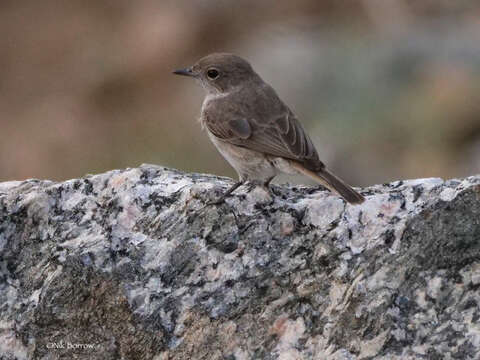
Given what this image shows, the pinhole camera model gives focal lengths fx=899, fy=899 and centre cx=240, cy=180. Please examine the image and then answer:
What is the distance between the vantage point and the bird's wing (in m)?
6.73

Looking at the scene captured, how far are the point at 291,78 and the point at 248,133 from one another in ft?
26.1

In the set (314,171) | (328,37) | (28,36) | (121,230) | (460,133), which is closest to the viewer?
(121,230)

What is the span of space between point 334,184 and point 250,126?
70.1 inches

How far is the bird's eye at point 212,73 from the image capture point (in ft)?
26.7

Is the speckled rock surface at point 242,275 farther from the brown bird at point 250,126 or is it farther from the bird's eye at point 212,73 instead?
the bird's eye at point 212,73

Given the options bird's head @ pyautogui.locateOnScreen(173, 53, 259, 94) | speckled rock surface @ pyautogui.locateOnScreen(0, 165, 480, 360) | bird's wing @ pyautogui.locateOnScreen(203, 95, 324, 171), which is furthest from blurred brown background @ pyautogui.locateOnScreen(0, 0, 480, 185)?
speckled rock surface @ pyautogui.locateOnScreen(0, 165, 480, 360)

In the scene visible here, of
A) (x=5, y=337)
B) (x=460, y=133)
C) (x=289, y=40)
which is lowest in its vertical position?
(x=5, y=337)

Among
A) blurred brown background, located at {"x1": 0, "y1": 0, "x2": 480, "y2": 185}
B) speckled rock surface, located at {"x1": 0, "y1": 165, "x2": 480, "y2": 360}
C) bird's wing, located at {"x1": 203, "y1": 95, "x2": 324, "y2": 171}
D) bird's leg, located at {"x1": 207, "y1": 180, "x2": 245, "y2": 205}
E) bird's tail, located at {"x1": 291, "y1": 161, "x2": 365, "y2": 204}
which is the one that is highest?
blurred brown background, located at {"x1": 0, "y1": 0, "x2": 480, "y2": 185}

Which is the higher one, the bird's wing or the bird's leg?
the bird's wing

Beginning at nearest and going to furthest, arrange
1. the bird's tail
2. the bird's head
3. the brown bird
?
1. the bird's tail
2. the brown bird
3. the bird's head

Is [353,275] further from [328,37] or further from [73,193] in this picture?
[328,37]

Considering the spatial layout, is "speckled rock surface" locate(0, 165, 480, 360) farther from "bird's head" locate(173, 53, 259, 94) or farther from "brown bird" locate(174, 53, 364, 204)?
"bird's head" locate(173, 53, 259, 94)

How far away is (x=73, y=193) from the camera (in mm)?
5555

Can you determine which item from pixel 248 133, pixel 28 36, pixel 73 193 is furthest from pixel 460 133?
pixel 28 36
